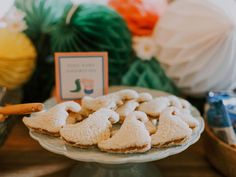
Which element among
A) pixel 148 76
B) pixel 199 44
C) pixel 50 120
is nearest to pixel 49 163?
pixel 50 120

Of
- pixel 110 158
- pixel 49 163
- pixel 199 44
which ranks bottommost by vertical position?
pixel 49 163

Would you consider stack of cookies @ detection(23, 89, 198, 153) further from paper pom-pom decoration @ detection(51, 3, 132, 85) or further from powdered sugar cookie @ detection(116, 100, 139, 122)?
paper pom-pom decoration @ detection(51, 3, 132, 85)

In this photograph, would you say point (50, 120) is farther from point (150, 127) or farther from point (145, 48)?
point (145, 48)

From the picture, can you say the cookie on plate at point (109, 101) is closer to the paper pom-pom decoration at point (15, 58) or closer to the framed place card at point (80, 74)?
the framed place card at point (80, 74)

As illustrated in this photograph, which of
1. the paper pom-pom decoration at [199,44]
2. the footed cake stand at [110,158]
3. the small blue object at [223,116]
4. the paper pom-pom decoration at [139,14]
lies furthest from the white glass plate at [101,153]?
the paper pom-pom decoration at [139,14]

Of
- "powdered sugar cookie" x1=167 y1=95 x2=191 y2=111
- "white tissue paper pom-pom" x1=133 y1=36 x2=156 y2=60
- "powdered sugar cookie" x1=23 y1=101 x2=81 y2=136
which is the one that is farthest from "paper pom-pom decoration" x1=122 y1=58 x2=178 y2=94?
"powdered sugar cookie" x1=23 y1=101 x2=81 y2=136
